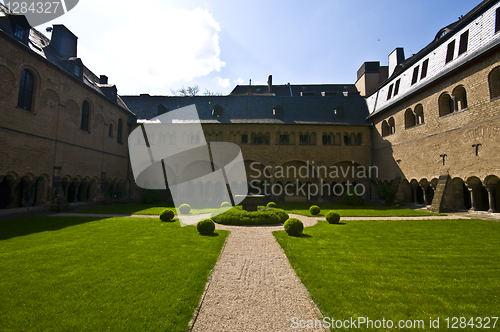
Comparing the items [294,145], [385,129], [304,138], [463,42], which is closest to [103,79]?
[294,145]

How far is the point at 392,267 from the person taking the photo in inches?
238

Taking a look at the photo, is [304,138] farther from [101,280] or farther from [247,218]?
[101,280]

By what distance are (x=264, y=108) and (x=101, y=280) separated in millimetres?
25585

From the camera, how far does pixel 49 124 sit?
55.5 ft

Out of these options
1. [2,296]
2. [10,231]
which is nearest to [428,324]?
[2,296]

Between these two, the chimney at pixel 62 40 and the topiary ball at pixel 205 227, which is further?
the chimney at pixel 62 40

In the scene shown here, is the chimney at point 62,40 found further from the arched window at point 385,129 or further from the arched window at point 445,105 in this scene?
the arched window at point 445,105

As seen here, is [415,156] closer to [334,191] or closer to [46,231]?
[334,191]

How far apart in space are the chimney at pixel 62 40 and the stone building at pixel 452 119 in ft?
94.4

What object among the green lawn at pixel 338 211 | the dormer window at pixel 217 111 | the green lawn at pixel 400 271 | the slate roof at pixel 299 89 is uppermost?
the slate roof at pixel 299 89

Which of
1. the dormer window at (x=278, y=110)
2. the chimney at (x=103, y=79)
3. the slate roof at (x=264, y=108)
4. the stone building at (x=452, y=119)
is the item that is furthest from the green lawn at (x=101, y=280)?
the chimney at (x=103, y=79)

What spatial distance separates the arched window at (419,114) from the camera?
1932cm

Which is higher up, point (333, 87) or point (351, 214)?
point (333, 87)

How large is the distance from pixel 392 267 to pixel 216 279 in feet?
13.8
